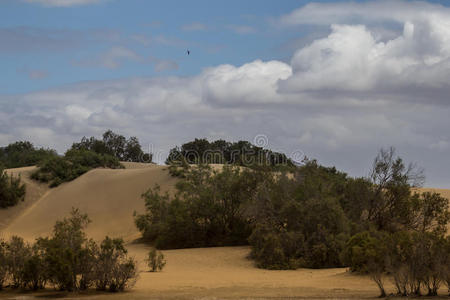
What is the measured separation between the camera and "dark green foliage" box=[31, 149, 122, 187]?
45500 mm

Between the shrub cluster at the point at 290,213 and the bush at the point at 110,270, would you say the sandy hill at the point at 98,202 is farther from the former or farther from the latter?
the bush at the point at 110,270

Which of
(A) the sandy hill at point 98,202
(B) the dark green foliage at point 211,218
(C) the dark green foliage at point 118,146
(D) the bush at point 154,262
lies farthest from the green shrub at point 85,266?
(C) the dark green foliage at point 118,146

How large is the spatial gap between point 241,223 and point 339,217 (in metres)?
6.17

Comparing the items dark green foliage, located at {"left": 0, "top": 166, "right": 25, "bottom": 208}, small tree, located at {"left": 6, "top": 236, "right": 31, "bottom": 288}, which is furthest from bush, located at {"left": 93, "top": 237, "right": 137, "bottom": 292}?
dark green foliage, located at {"left": 0, "top": 166, "right": 25, "bottom": 208}

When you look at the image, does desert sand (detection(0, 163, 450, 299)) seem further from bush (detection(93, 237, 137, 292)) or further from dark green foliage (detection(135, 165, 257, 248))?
dark green foliage (detection(135, 165, 257, 248))

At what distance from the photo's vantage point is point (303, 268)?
22781 millimetres

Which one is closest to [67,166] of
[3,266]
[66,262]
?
[3,266]

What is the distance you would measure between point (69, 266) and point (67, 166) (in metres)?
31.2

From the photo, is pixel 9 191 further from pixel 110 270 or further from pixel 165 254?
pixel 110 270

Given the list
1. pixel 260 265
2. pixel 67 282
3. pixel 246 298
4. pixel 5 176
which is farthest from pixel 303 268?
pixel 5 176

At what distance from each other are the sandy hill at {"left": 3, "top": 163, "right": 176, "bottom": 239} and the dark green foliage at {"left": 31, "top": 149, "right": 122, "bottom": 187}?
800 mm

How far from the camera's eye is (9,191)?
41.4 meters

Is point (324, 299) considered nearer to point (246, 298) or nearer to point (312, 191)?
point (246, 298)

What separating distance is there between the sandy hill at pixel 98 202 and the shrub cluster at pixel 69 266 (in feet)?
56.1
